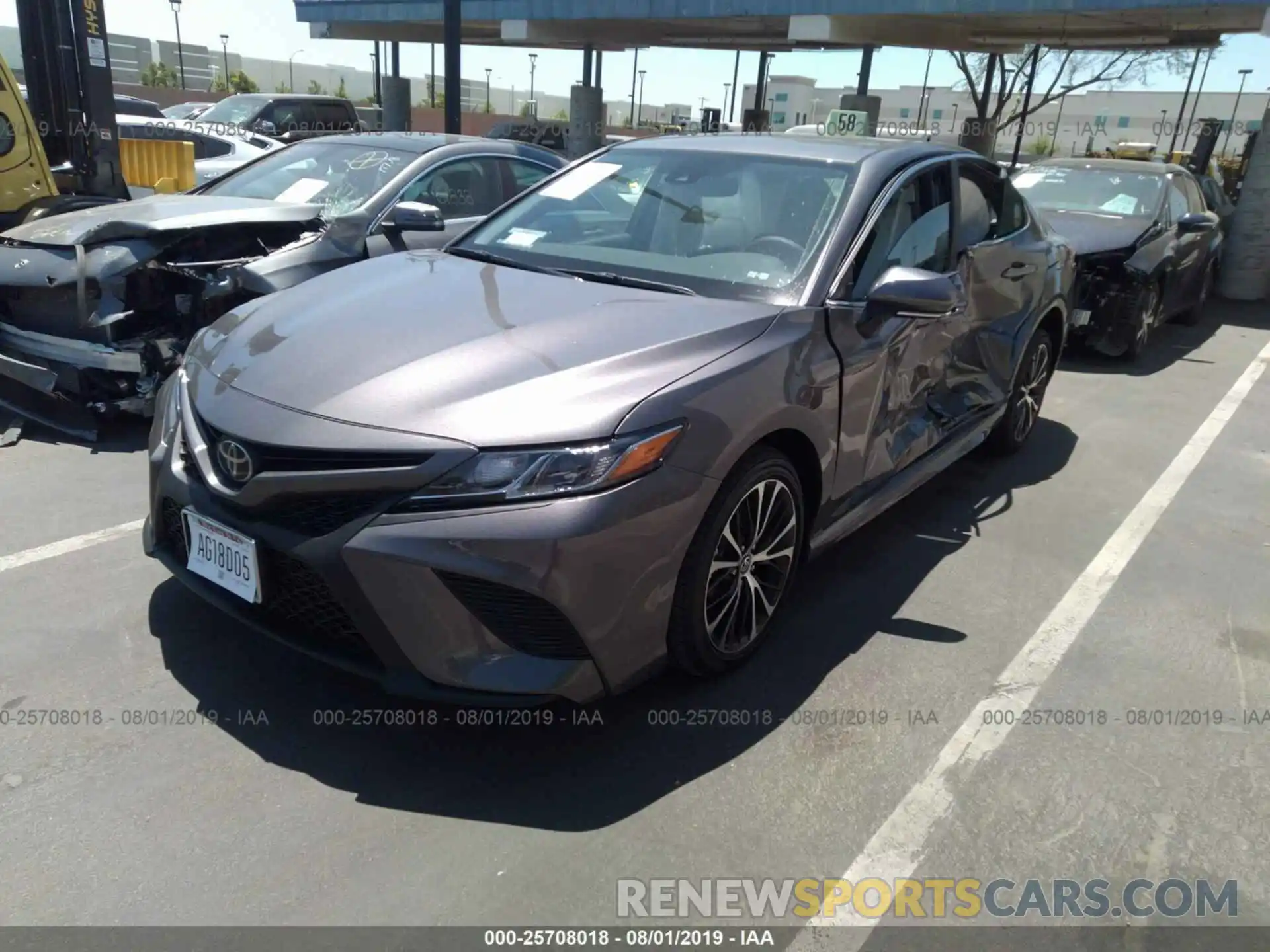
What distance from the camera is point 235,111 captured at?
1473 centimetres

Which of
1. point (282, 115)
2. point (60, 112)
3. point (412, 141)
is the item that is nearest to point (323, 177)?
point (412, 141)

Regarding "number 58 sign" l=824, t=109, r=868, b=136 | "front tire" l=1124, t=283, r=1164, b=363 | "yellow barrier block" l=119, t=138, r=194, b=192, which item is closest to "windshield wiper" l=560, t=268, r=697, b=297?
"front tire" l=1124, t=283, r=1164, b=363

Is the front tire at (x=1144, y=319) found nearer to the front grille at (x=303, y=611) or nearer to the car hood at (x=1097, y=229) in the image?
the car hood at (x=1097, y=229)

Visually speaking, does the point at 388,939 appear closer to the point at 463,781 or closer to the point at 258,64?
the point at 463,781

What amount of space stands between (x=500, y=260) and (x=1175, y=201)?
7.74 meters

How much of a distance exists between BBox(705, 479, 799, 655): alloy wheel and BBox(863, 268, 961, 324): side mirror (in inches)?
28.6

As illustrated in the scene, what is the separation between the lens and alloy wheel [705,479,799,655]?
2959 millimetres

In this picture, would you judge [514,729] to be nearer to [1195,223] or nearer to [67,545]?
[67,545]

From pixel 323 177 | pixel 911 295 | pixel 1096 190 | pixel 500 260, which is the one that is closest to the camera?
pixel 911 295

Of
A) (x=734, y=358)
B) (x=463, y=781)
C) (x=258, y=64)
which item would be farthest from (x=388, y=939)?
(x=258, y=64)

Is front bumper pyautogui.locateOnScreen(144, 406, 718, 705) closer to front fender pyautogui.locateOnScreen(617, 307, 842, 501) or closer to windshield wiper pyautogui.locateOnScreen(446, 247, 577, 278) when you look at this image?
front fender pyautogui.locateOnScreen(617, 307, 842, 501)

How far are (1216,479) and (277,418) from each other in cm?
520

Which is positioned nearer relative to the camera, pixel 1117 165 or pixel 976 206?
pixel 976 206

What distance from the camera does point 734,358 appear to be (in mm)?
2891
